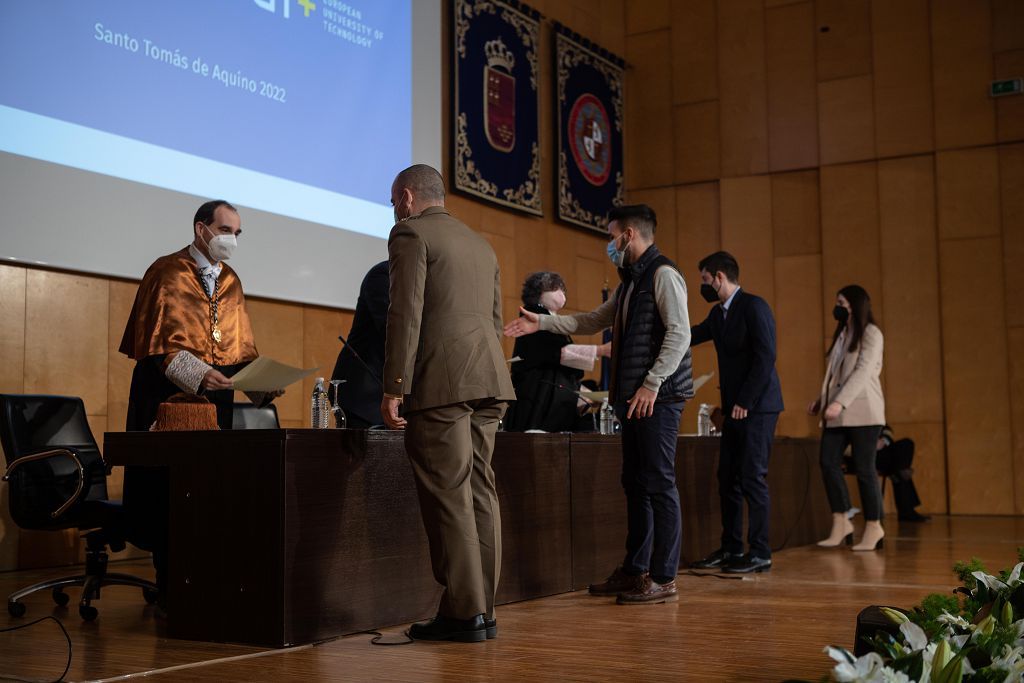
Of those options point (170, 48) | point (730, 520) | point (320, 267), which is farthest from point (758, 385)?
point (170, 48)

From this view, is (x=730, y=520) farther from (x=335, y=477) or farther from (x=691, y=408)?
(x=691, y=408)

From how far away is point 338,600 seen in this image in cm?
310

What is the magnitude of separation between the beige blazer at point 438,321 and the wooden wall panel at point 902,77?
6674 mm

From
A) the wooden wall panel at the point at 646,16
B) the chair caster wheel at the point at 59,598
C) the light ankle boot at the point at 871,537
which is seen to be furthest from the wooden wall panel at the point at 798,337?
the chair caster wheel at the point at 59,598

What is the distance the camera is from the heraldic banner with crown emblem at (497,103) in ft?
25.7

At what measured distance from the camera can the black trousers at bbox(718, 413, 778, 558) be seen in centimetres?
484

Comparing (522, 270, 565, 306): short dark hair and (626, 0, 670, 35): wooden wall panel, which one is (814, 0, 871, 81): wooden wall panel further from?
(522, 270, 565, 306): short dark hair

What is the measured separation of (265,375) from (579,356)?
1862 mm

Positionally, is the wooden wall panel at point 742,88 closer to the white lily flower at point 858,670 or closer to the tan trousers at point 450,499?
the tan trousers at point 450,499

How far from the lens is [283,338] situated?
20.9 feet

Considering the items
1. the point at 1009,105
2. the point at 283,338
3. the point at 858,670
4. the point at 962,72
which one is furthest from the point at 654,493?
the point at 962,72

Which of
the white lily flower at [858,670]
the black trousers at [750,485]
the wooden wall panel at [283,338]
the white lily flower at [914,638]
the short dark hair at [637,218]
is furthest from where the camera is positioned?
the wooden wall panel at [283,338]

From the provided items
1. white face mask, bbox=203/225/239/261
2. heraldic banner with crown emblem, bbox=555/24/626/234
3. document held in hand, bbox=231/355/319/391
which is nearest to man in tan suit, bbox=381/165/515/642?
document held in hand, bbox=231/355/319/391

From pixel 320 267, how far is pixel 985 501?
541cm
